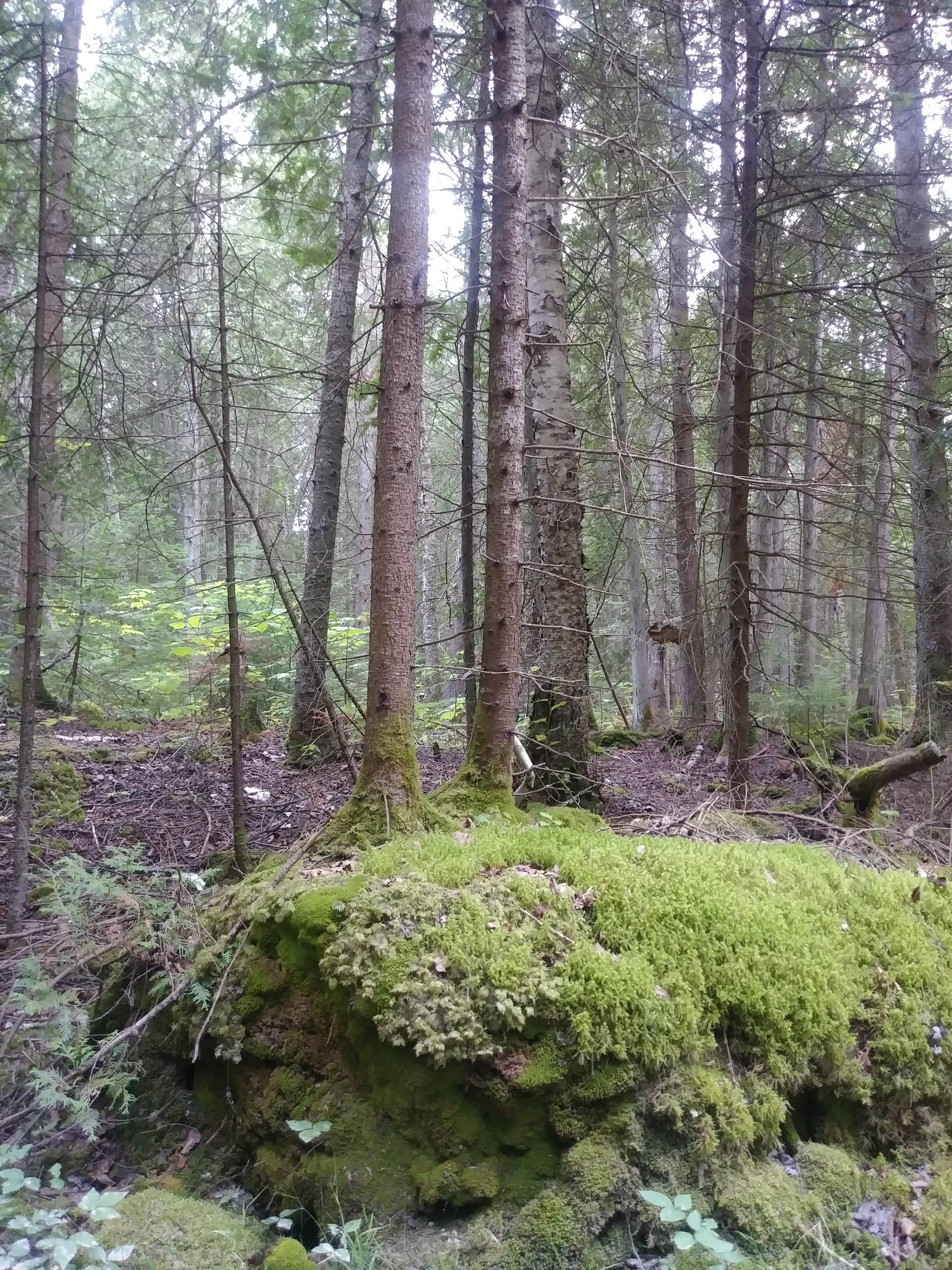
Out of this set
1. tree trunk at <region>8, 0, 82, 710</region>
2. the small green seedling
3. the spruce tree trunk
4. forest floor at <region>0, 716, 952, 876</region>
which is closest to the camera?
the small green seedling

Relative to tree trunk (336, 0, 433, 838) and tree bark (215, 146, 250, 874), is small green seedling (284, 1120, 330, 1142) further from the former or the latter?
tree bark (215, 146, 250, 874)

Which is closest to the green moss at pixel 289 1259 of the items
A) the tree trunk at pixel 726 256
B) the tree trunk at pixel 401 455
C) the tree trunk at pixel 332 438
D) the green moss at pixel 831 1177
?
the green moss at pixel 831 1177

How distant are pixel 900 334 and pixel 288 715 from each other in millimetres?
9411

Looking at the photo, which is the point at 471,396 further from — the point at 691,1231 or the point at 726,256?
the point at 691,1231

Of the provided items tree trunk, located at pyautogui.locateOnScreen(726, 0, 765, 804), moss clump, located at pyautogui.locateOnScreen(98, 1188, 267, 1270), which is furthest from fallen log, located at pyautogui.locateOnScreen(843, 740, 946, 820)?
moss clump, located at pyautogui.locateOnScreen(98, 1188, 267, 1270)

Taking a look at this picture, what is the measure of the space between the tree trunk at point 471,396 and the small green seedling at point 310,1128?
13.2 ft

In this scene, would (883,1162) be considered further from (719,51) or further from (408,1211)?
(719,51)

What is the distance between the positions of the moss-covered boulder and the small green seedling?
5 cm

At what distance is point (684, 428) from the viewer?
7.04m

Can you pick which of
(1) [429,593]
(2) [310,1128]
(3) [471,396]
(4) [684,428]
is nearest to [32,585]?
(2) [310,1128]

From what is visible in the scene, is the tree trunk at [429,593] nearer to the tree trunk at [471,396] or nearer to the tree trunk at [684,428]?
the tree trunk at [471,396]

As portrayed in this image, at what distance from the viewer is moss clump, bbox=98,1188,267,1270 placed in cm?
233

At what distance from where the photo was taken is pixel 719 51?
7.16 metres

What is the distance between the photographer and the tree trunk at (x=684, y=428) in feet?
21.7
